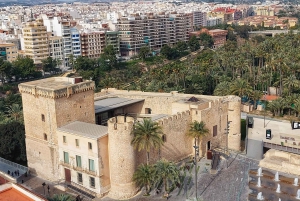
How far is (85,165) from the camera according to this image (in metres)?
37.2

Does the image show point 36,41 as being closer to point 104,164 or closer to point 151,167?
point 104,164

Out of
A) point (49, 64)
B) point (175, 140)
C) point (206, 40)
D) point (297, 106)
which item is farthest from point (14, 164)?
point (206, 40)

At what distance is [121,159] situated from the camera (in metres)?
35.8

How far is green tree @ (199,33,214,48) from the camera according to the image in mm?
154962

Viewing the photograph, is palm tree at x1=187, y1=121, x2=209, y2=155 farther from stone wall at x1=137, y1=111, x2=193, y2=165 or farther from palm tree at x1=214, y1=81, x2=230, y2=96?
palm tree at x1=214, y1=81, x2=230, y2=96

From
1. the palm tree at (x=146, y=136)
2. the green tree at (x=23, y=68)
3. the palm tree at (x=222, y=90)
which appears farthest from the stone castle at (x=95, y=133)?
the green tree at (x=23, y=68)

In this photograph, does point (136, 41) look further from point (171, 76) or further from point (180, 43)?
point (171, 76)

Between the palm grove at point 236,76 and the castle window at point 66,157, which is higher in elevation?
the palm grove at point 236,76

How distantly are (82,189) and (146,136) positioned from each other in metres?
8.54

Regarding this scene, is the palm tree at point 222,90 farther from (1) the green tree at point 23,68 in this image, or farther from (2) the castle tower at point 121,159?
(1) the green tree at point 23,68

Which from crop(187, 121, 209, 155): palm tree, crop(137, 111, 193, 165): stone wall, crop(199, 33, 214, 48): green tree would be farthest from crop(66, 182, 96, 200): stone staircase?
crop(199, 33, 214, 48): green tree

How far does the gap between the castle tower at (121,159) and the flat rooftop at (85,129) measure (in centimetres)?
141

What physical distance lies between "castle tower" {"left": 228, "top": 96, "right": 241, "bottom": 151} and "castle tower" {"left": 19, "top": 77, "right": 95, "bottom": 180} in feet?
53.0

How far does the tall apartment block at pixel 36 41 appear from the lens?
120562 mm
